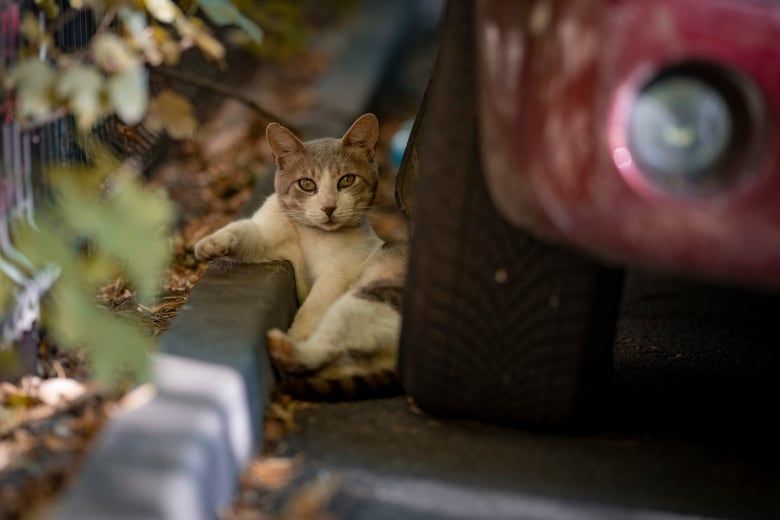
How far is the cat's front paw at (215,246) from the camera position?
13.0 feet

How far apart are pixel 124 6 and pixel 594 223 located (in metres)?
1.50

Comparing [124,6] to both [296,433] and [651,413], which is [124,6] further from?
[651,413]

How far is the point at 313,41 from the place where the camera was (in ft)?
32.5

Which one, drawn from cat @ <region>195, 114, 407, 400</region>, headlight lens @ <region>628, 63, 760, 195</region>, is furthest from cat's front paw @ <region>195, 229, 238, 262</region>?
headlight lens @ <region>628, 63, 760, 195</region>

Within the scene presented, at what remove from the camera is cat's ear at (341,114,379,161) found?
443cm

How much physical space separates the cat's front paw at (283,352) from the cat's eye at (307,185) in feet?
3.69

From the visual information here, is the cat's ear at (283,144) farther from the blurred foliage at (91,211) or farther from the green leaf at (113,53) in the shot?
the green leaf at (113,53)

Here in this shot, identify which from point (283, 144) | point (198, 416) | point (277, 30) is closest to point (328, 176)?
point (283, 144)

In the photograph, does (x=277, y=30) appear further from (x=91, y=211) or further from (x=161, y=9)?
(x=91, y=211)

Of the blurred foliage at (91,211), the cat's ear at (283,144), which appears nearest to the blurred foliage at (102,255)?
the blurred foliage at (91,211)

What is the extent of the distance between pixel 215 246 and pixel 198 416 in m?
1.42

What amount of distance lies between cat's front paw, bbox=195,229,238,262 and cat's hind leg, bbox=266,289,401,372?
534 mm

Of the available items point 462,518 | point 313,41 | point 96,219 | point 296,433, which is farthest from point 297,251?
point 313,41

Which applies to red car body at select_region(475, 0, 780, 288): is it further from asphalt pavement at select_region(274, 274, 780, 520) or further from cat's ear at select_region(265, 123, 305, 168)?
cat's ear at select_region(265, 123, 305, 168)
